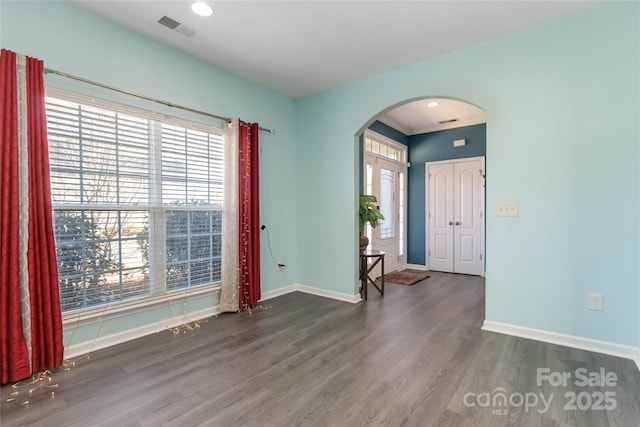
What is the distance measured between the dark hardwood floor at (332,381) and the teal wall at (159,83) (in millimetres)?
635

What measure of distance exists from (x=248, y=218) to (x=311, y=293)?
1477 mm

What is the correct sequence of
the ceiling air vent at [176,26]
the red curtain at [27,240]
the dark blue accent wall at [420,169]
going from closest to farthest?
1. the red curtain at [27,240]
2. the ceiling air vent at [176,26]
3. the dark blue accent wall at [420,169]

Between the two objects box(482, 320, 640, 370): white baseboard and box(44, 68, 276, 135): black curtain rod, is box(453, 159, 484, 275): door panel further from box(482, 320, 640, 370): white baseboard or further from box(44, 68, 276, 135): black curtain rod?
box(44, 68, 276, 135): black curtain rod

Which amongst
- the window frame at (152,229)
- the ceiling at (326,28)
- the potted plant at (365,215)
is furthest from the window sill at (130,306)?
the ceiling at (326,28)

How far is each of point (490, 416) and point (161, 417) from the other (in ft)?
6.12

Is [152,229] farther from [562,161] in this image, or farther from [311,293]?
[562,161]

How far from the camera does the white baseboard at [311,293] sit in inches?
156

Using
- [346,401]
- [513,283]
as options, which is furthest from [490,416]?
[513,283]

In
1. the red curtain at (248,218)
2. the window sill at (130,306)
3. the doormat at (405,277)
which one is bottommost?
the doormat at (405,277)

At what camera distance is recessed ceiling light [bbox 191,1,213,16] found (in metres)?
2.41

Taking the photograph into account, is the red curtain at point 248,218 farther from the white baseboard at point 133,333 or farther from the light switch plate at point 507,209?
the light switch plate at point 507,209

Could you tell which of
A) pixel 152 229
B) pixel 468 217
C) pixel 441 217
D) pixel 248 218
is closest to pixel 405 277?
pixel 441 217

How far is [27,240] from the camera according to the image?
82.5 inches

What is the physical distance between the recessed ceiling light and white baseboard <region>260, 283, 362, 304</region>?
3113 mm
